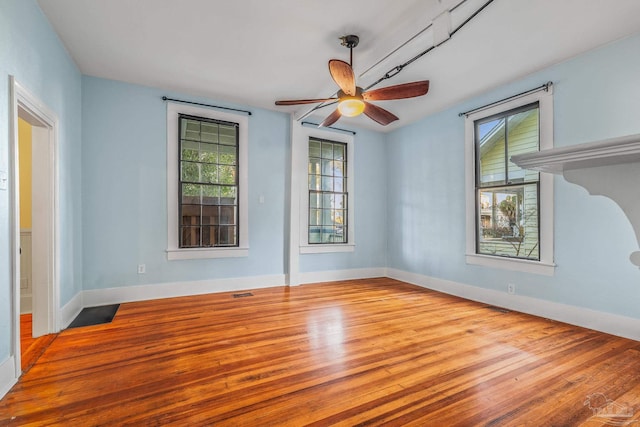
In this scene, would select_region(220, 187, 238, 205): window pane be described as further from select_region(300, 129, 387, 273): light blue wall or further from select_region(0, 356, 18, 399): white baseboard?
select_region(0, 356, 18, 399): white baseboard

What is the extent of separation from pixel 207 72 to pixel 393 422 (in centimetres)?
397

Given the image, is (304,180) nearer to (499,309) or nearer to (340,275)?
(340,275)

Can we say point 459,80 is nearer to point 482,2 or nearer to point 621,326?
point 482,2

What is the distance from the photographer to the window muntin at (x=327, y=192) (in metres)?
5.49

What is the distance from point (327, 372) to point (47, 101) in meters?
3.35

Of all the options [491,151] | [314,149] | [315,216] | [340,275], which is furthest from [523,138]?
[340,275]

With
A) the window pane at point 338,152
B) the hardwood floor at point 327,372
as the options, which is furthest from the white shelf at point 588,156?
the window pane at point 338,152

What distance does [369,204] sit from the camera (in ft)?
19.5

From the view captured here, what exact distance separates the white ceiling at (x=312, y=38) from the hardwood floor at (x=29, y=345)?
287 centimetres

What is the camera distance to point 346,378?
2.13 meters

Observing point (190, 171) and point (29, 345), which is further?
point (190, 171)

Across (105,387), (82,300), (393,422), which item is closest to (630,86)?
(393,422)


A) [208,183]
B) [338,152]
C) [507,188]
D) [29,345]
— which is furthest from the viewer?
[338,152]

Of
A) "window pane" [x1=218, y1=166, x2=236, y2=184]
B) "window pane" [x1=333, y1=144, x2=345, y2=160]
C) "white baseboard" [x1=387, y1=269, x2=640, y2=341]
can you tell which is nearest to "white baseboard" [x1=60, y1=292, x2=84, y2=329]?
"window pane" [x1=218, y1=166, x2=236, y2=184]
